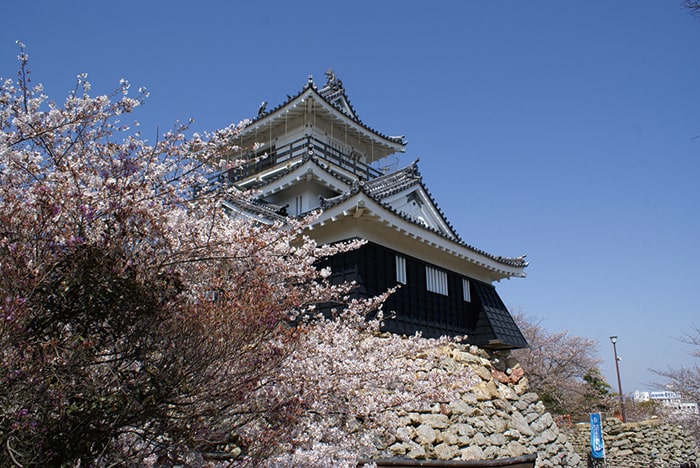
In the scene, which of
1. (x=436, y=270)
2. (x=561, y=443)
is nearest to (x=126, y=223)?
(x=436, y=270)

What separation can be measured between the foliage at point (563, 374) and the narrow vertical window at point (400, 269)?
1256 cm

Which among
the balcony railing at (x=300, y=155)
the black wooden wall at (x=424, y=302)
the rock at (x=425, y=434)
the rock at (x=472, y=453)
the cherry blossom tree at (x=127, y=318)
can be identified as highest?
the balcony railing at (x=300, y=155)

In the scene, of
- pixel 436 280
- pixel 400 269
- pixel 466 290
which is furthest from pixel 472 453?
pixel 466 290

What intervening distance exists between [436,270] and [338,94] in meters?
9.27

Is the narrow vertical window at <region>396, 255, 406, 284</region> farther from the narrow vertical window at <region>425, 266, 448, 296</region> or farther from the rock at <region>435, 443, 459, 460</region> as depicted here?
the rock at <region>435, 443, 459, 460</region>

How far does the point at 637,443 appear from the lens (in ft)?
62.6

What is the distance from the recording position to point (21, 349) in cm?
298

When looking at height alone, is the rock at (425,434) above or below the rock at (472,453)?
above

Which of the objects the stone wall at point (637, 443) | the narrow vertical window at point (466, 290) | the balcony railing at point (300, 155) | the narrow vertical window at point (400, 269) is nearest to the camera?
the narrow vertical window at point (400, 269)

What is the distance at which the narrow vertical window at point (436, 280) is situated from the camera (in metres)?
12.0

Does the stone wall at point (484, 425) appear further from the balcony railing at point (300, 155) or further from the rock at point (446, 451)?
the balcony railing at point (300, 155)

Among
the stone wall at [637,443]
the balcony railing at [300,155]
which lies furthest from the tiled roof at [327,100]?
the stone wall at [637,443]

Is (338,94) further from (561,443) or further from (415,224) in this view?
(561,443)

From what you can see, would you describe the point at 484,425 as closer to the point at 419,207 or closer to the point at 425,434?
the point at 425,434
